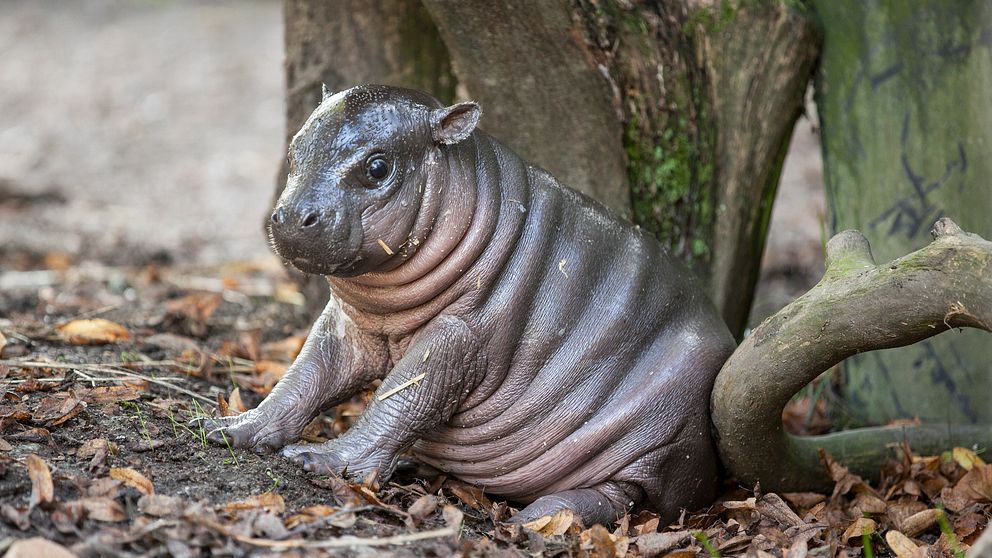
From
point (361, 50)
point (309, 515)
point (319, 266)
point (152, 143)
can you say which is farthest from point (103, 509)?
point (152, 143)

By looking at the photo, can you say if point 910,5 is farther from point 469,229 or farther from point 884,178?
point 469,229

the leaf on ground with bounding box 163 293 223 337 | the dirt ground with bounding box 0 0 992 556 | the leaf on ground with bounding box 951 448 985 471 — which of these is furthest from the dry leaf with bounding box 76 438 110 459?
the leaf on ground with bounding box 951 448 985 471

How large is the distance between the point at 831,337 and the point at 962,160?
1795mm

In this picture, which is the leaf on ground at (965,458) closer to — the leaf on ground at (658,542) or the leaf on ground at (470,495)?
the leaf on ground at (658,542)

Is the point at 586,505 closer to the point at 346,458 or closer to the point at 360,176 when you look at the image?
the point at 346,458

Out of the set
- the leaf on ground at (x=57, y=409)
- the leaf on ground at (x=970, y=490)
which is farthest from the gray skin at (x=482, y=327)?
the leaf on ground at (x=970, y=490)

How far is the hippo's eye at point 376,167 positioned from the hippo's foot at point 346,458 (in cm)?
98

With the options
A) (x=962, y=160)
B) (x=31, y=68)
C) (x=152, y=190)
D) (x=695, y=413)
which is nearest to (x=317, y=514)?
(x=695, y=413)

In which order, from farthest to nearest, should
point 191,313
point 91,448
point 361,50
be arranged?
point 191,313 < point 361,50 < point 91,448

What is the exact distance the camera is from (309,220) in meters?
3.83

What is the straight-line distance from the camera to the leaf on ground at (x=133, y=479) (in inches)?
143

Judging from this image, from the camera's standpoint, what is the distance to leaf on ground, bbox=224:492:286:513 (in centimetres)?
358

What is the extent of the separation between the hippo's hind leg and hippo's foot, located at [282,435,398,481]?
536 millimetres

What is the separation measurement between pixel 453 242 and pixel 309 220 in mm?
→ 561
